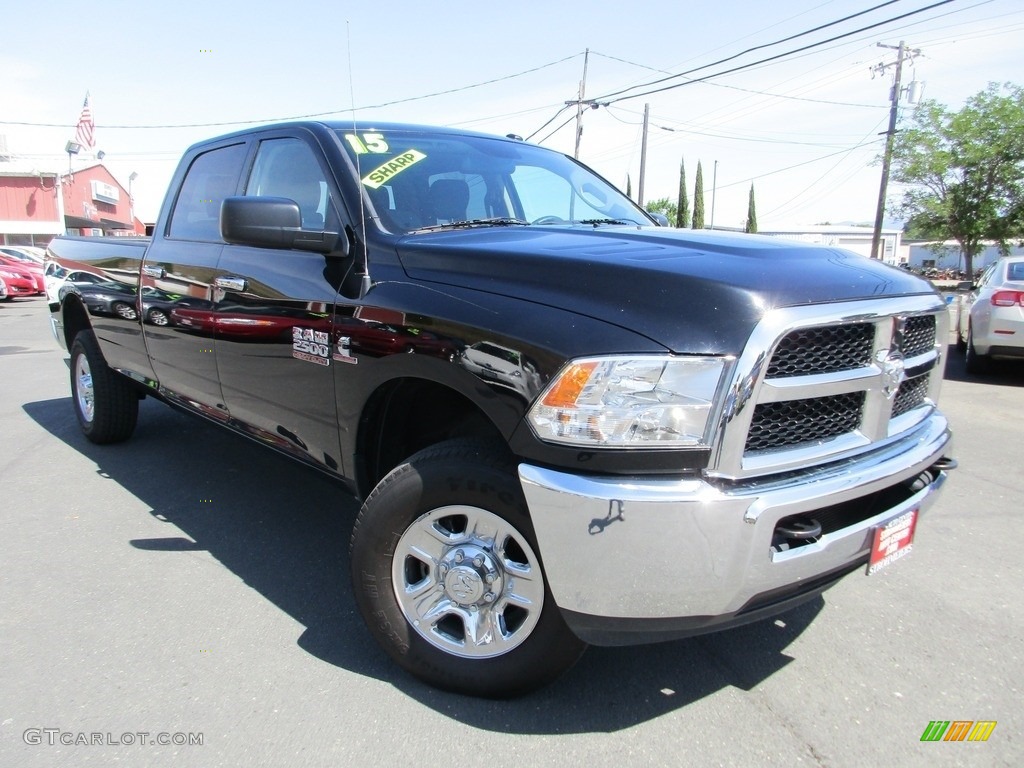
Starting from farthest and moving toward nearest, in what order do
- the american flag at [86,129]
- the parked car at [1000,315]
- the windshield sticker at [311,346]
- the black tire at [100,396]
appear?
the american flag at [86,129] → the parked car at [1000,315] → the black tire at [100,396] → the windshield sticker at [311,346]

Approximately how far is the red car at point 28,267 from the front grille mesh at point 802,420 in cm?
2385

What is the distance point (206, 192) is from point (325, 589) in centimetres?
223

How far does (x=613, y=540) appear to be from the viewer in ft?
6.14

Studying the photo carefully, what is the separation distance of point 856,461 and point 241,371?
8.18ft

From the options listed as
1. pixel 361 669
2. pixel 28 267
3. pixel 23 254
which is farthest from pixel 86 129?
pixel 361 669

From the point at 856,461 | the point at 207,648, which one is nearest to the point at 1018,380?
the point at 856,461

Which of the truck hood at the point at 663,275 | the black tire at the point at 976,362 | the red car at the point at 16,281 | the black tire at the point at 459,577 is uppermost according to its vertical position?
the truck hood at the point at 663,275

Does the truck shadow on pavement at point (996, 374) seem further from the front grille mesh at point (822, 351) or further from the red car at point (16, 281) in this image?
the red car at point (16, 281)

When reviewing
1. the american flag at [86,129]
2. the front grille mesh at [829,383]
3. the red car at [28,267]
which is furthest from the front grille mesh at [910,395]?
the american flag at [86,129]

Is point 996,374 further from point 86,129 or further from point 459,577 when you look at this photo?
point 86,129

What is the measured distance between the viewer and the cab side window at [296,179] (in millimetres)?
3014

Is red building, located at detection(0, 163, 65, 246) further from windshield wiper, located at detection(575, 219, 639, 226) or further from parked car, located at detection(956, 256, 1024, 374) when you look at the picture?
windshield wiper, located at detection(575, 219, 639, 226)

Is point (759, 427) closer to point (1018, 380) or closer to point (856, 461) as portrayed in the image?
point (856, 461)

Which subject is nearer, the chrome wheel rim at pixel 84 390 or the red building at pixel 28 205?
the chrome wheel rim at pixel 84 390
